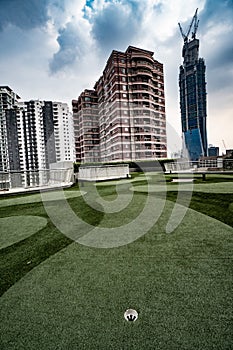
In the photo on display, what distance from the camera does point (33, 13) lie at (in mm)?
14555

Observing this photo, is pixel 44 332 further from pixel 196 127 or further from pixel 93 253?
pixel 196 127

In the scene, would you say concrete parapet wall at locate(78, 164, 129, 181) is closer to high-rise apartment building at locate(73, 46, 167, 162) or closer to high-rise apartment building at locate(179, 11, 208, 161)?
high-rise apartment building at locate(73, 46, 167, 162)

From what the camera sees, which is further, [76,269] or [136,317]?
[76,269]

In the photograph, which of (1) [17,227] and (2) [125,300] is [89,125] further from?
(2) [125,300]

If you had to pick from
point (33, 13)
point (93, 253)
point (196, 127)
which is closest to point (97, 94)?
point (33, 13)

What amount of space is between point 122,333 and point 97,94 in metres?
64.4

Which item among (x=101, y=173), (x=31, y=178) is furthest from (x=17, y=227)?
(x=101, y=173)

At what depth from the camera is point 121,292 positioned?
6.06 ft

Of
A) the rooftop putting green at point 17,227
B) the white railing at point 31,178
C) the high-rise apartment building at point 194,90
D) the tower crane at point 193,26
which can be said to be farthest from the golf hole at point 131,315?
the high-rise apartment building at point 194,90

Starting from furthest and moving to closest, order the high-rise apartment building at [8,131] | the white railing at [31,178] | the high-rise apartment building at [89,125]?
the high-rise apartment building at [8,131] → the high-rise apartment building at [89,125] → the white railing at [31,178]

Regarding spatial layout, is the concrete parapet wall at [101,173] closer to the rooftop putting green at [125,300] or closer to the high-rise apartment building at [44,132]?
the rooftop putting green at [125,300]

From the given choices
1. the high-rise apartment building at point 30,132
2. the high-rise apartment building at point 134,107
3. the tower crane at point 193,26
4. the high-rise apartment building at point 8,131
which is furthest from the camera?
the tower crane at point 193,26

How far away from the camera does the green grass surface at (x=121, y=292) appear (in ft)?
4.40

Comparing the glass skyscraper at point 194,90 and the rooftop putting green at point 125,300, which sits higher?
the glass skyscraper at point 194,90
